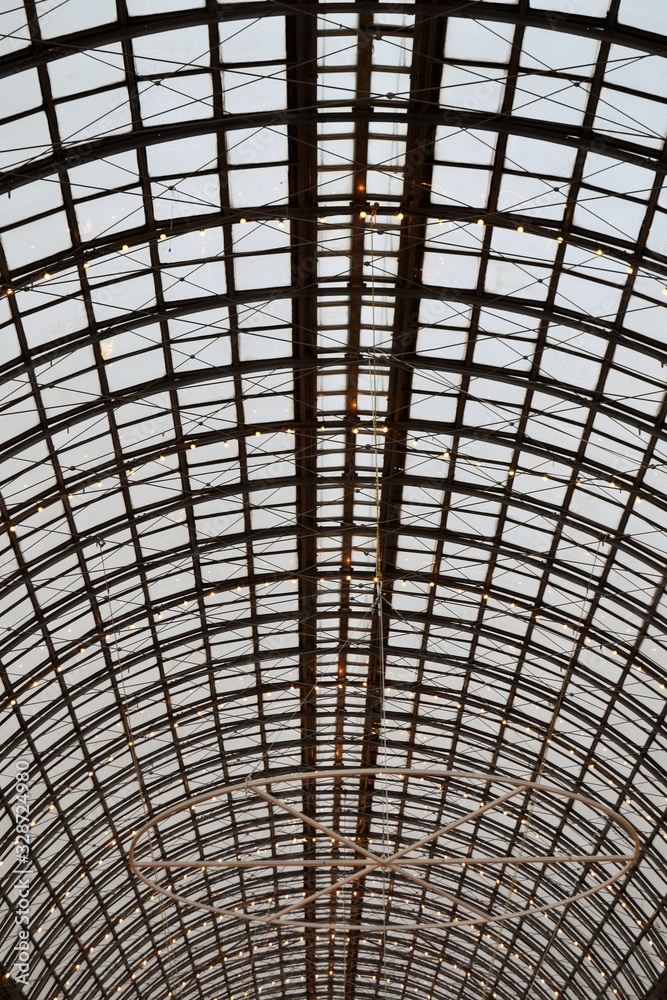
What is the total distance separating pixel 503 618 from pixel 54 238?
25.1 meters

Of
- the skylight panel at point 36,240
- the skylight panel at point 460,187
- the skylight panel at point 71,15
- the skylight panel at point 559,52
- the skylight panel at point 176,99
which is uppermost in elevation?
the skylight panel at point 460,187

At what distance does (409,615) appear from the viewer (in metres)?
47.5

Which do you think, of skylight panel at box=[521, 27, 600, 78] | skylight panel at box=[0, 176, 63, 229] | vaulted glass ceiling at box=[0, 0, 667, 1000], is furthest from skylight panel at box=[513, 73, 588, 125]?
skylight panel at box=[0, 176, 63, 229]

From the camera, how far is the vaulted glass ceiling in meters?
27.0

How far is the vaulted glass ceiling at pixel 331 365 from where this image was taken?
1061 inches

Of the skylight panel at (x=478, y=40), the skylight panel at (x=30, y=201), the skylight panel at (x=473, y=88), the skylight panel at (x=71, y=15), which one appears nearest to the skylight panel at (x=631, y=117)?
the skylight panel at (x=473, y=88)

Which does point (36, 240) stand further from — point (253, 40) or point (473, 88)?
point (473, 88)

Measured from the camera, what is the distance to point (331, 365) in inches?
1394

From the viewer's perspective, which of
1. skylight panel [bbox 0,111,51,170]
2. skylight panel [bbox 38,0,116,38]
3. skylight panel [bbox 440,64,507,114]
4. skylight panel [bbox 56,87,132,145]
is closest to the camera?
skylight panel [bbox 38,0,116,38]

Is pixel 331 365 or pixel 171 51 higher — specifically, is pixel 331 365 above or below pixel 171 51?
above

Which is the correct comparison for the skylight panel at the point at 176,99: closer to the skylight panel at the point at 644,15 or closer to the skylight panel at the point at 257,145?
the skylight panel at the point at 257,145

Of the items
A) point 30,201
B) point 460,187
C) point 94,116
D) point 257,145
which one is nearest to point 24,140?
point 94,116

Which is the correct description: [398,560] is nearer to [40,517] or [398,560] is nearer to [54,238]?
[40,517]

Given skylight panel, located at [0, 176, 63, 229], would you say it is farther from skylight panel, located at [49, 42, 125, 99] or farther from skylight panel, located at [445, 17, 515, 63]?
skylight panel, located at [445, 17, 515, 63]
